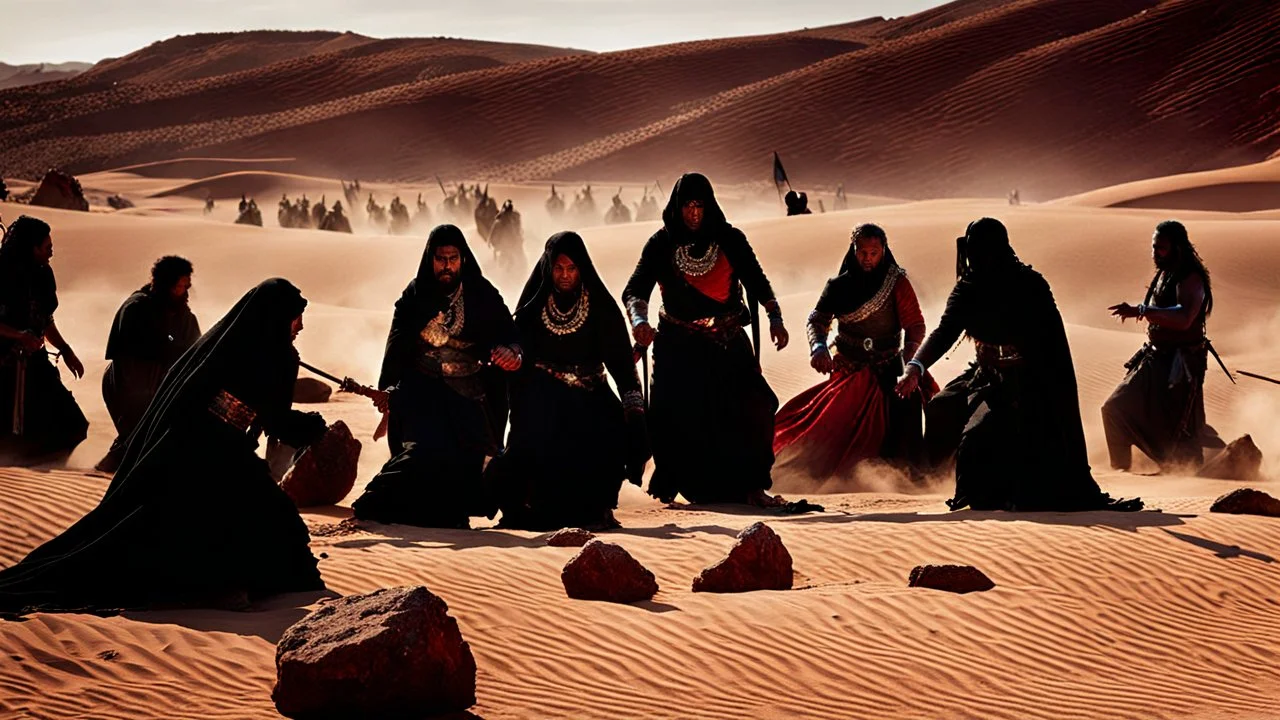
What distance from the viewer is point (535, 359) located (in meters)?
10.0

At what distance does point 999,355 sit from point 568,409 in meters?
2.58

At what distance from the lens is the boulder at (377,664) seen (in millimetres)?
5844

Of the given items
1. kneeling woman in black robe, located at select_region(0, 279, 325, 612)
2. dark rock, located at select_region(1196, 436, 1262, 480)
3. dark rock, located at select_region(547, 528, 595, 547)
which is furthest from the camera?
dark rock, located at select_region(1196, 436, 1262, 480)

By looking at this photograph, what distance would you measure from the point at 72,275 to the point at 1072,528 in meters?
23.9

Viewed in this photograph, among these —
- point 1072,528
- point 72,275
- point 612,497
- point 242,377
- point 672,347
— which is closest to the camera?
point 242,377

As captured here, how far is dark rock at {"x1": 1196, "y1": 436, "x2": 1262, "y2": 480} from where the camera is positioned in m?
11.7

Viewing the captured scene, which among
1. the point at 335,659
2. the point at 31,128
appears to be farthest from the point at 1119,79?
the point at 335,659

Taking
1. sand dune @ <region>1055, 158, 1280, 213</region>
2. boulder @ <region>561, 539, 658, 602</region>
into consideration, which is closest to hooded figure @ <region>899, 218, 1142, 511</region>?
boulder @ <region>561, 539, 658, 602</region>

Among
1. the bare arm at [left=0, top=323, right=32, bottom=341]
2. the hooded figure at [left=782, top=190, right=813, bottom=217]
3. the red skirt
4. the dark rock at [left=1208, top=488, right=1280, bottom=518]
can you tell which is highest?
the hooded figure at [left=782, top=190, right=813, bottom=217]

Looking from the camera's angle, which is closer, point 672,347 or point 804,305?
point 672,347

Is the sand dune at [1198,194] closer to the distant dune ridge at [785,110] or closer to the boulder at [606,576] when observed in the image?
the distant dune ridge at [785,110]

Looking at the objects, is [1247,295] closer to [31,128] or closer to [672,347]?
[672,347]

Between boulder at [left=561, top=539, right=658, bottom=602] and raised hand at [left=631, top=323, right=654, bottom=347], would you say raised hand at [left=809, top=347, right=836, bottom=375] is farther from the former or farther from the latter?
boulder at [left=561, top=539, right=658, bottom=602]

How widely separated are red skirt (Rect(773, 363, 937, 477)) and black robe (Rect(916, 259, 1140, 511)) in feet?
4.97
